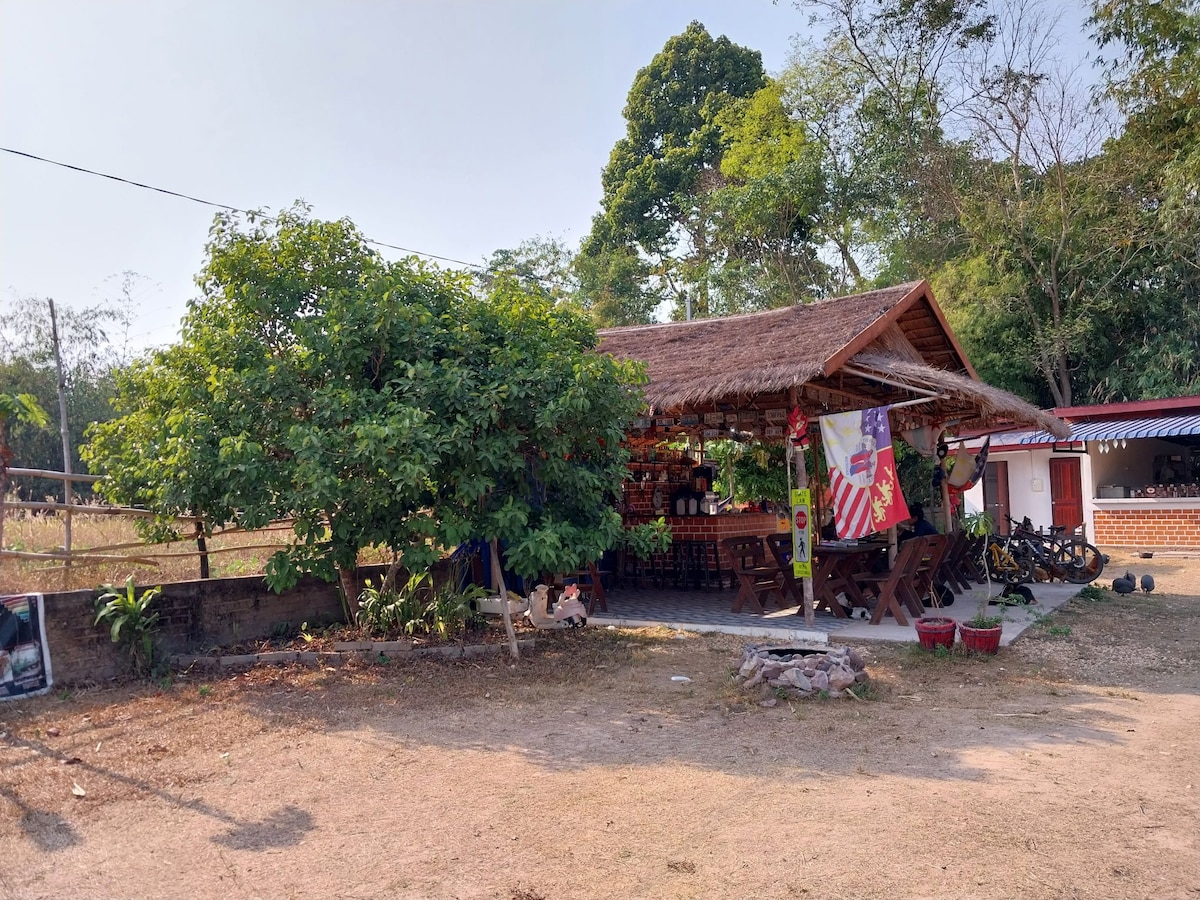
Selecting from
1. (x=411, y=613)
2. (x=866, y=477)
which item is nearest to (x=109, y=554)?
(x=411, y=613)

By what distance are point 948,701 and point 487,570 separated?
540 centimetres

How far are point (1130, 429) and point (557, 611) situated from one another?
44.5 feet

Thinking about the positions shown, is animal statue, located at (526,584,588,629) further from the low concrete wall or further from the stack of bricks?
the stack of bricks

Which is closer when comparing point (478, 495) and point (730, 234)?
point (478, 495)

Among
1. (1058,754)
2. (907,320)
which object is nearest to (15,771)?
(1058,754)

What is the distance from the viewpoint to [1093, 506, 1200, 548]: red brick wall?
17.0 meters

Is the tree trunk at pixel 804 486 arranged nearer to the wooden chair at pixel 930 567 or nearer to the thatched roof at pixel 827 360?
the thatched roof at pixel 827 360

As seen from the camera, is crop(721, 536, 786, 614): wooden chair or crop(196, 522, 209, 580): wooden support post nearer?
crop(196, 522, 209, 580): wooden support post

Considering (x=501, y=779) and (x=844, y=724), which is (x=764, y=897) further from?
(x=844, y=724)

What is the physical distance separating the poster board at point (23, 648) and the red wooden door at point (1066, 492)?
1837 centimetres

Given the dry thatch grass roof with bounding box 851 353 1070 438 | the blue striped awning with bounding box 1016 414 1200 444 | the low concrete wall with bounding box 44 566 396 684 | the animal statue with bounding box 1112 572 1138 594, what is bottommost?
the animal statue with bounding box 1112 572 1138 594

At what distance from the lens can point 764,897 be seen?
3.25 meters

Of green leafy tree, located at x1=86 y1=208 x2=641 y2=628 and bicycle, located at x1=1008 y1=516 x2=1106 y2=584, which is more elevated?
green leafy tree, located at x1=86 y1=208 x2=641 y2=628

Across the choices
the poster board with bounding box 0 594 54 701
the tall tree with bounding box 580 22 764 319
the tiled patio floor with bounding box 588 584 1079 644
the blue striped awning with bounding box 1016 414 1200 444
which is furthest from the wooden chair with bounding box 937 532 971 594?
the tall tree with bounding box 580 22 764 319
